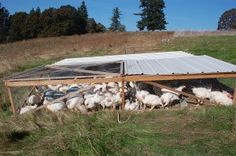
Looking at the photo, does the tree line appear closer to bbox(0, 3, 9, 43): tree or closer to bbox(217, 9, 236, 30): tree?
bbox(0, 3, 9, 43): tree

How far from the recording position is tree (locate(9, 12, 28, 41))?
2619 inches

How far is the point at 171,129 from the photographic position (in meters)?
7.82

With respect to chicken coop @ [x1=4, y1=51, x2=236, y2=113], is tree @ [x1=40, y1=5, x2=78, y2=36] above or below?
above

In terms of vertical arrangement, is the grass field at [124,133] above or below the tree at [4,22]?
below

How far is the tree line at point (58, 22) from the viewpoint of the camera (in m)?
64.4

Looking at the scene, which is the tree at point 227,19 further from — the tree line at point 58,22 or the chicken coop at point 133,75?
the chicken coop at point 133,75

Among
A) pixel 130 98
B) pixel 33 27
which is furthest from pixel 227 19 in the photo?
pixel 130 98

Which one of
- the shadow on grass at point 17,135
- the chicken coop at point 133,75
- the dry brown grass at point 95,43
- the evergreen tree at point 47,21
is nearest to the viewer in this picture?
the shadow on grass at point 17,135

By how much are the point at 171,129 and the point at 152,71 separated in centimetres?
245

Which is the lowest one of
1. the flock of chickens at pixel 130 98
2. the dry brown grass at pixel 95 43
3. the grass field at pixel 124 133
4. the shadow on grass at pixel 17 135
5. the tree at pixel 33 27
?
the shadow on grass at pixel 17 135

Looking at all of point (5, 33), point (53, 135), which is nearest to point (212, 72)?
point (53, 135)

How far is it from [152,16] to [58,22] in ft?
61.3

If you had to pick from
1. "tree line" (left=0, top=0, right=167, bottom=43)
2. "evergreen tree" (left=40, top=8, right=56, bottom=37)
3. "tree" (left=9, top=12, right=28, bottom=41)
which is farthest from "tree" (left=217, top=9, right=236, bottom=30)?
"tree" (left=9, top=12, right=28, bottom=41)

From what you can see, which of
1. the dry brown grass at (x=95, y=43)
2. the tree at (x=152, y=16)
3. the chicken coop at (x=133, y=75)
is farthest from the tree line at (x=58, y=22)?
the chicken coop at (x=133, y=75)
